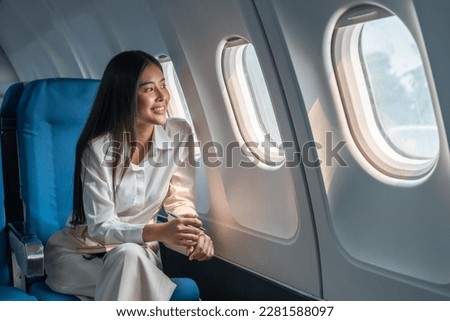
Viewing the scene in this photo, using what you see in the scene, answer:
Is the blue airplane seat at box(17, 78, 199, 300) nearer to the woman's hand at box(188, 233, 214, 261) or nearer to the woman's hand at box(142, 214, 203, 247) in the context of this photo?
the woman's hand at box(142, 214, 203, 247)

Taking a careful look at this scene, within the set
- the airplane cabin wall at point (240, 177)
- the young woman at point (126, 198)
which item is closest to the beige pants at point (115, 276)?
the young woman at point (126, 198)

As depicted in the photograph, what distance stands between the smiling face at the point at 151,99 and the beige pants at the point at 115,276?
656 millimetres

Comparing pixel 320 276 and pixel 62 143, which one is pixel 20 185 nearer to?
pixel 62 143

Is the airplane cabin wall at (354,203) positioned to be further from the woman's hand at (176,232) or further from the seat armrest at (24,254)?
the seat armrest at (24,254)

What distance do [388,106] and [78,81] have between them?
5.50ft

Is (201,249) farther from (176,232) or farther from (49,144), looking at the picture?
(49,144)

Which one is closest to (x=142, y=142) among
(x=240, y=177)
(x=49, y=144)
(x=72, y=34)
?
(x=49, y=144)

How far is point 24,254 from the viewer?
10.6ft

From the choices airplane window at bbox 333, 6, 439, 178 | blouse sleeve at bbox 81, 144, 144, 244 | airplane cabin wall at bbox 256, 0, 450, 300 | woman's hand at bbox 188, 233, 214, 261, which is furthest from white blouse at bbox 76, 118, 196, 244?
airplane window at bbox 333, 6, 439, 178

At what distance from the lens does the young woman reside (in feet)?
10.0

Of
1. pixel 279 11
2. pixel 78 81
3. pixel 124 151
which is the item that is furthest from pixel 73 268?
pixel 279 11

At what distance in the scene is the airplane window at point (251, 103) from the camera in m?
4.31

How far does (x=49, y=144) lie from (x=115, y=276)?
3.49ft

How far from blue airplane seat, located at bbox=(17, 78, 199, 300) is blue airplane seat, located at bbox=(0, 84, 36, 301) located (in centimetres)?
11
